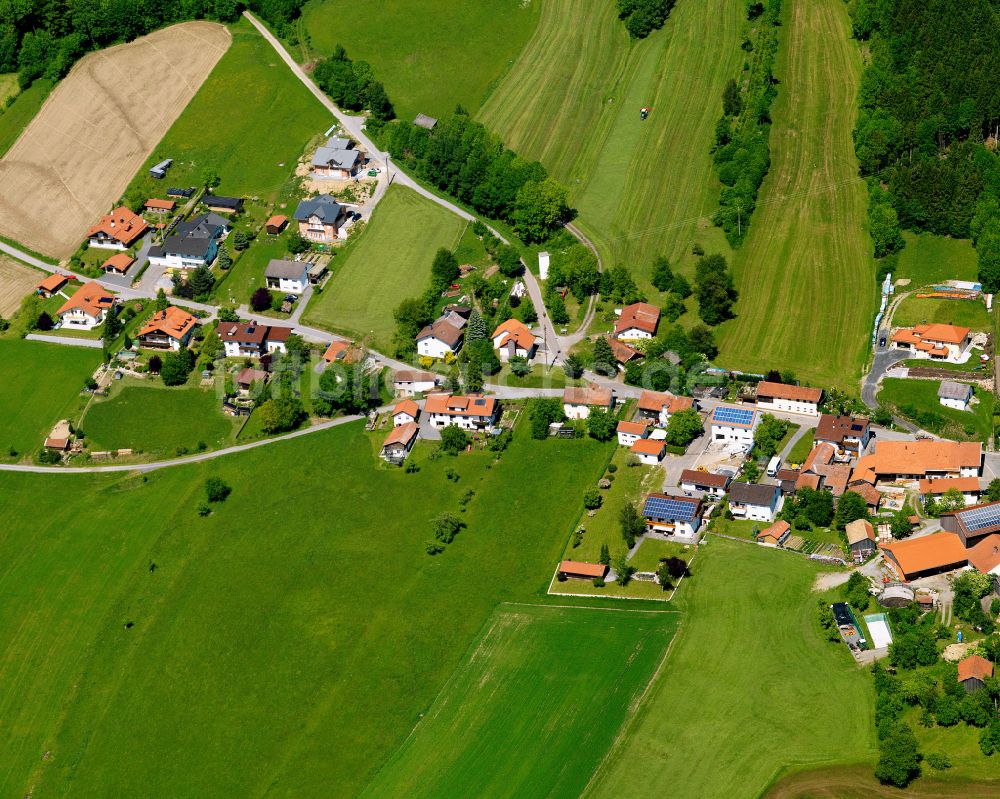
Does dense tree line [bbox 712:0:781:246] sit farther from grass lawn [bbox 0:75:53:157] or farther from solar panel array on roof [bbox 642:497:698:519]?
grass lawn [bbox 0:75:53:157]

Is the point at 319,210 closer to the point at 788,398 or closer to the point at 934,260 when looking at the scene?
the point at 788,398

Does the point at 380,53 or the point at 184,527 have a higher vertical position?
the point at 380,53

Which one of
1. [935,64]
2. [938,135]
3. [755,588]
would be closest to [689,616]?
[755,588]

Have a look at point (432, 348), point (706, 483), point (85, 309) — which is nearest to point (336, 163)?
point (85, 309)

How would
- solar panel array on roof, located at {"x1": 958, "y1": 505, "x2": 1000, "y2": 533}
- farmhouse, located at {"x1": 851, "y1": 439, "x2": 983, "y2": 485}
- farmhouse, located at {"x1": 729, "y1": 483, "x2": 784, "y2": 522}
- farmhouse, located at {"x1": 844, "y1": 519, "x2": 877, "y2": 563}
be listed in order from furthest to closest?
farmhouse, located at {"x1": 851, "y1": 439, "x2": 983, "y2": 485} < farmhouse, located at {"x1": 729, "y1": 483, "x2": 784, "y2": 522} < solar panel array on roof, located at {"x1": 958, "y1": 505, "x2": 1000, "y2": 533} < farmhouse, located at {"x1": 844, "y1": 519, "x2": 877, "y2": 563}

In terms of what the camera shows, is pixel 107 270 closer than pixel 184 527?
No

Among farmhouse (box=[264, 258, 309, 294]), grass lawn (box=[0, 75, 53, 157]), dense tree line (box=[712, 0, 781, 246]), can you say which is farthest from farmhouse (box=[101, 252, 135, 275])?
dense tree line (box=[712, 0, 781, 246])

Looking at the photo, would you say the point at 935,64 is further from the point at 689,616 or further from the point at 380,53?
the point at 689,616
